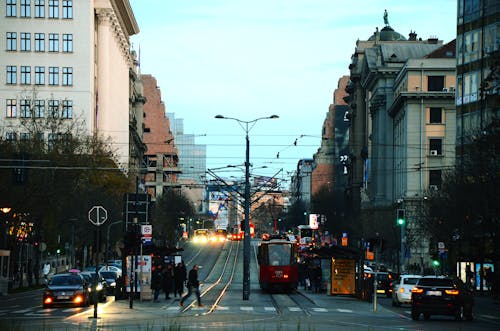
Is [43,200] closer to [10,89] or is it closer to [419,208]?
[419,208]

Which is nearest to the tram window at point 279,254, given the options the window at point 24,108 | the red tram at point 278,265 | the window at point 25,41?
the red tram at point 278,265

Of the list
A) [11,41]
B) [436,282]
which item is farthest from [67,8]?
[436,282]

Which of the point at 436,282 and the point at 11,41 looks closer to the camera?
the point at 436,282

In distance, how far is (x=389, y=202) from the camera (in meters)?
125

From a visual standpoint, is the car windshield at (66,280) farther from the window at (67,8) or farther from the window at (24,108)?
the window at (67,8)

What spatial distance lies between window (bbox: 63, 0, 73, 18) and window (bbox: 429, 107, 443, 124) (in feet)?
118

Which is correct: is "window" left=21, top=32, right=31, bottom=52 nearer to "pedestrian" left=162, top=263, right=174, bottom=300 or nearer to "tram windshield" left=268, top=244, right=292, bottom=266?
"tram windshield" left=268, top=244, right=292, bottom=266

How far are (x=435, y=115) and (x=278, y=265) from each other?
48.1 m

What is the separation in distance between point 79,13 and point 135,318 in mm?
Result: 81602

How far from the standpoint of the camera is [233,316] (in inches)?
1555

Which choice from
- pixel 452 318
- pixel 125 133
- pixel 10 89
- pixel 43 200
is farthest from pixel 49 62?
pixel 452 318

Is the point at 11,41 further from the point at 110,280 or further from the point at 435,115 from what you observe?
the point at 110,280

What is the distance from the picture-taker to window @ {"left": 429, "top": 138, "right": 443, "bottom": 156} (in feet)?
366

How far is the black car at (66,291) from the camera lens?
156ft
